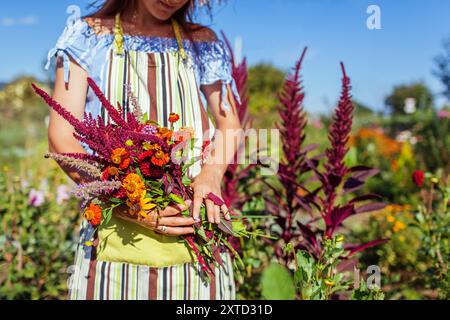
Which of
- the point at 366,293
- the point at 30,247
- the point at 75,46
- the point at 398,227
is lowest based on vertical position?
the point at 366,293

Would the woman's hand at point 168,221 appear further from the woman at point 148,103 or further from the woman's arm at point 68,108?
the woman's arm at point 68,108

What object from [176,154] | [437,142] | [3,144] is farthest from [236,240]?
[3,144]

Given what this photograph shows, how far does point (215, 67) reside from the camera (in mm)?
1416

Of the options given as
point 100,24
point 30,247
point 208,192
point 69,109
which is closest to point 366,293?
point 208,192

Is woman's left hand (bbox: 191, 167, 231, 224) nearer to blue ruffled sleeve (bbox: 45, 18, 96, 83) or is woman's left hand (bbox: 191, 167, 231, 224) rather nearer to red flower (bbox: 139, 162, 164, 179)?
red flower (bbox: 139, 162, 164, 179)

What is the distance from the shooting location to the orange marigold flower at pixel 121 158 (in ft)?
3.33

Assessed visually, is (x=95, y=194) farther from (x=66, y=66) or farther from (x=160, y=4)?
(x=160, y=4)

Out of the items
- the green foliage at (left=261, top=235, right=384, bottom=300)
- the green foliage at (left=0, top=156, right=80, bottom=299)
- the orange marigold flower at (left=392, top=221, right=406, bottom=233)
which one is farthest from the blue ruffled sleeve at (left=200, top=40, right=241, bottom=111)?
the orange marigold flower at (left=392, top=221, right=406, bottom=233)

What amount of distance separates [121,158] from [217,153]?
14.2 inches

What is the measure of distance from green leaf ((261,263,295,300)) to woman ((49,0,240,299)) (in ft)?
0.63

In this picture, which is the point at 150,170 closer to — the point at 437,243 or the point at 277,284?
the point at 277,284

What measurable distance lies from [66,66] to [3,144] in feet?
38.4

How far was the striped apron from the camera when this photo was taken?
124cm

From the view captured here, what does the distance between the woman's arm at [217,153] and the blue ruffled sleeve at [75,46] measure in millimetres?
374
